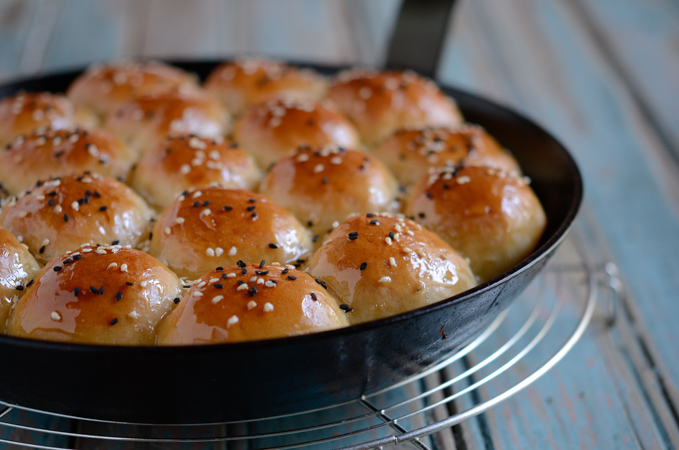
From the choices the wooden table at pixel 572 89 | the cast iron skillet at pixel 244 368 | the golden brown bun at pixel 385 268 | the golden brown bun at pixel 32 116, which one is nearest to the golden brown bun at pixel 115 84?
the golden brown bun at pixel 32 116

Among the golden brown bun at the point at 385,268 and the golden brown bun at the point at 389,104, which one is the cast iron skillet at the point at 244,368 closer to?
the golden brown bun at the point at 385,268

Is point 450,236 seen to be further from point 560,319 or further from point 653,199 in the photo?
point 653,199

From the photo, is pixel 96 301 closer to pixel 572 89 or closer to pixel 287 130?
pixel 287 130

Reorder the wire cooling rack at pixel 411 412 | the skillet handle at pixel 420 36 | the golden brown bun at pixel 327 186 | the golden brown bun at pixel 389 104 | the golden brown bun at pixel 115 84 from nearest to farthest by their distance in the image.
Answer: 1. the wire cooling rack at pixel 411 412
2. the golden brown bun at pixel 327 186
3. the golden brown bun at pixel 389 104
4. the golden brown bun at pixel 115 84
5. the skillet handle at pixel 420 36

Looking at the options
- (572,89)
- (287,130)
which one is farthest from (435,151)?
(572,89)

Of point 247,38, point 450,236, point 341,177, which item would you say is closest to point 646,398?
point 450,236

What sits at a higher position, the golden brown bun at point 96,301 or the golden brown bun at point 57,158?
the golden brown bun at point 96,301
